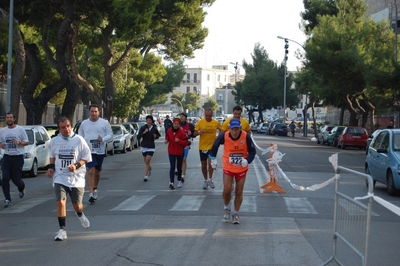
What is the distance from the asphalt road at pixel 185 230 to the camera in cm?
777

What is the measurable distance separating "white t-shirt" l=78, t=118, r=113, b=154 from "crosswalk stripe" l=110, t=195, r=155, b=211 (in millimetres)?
1195

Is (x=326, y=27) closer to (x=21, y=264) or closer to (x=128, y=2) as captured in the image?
(x=128, y=2)

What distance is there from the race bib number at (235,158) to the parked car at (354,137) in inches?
1170

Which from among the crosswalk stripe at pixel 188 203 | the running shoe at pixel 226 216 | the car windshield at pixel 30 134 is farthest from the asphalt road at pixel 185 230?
the car windshield at pixel 30 134

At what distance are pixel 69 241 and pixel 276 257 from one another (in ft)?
9.73

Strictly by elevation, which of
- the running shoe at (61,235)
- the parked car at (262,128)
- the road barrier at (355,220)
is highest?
the road barrier at (355,220)

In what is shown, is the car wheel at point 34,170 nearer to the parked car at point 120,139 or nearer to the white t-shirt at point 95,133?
the white t-shirt at point 95,133

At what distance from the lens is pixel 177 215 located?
1101 cm

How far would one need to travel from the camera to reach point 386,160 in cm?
1487

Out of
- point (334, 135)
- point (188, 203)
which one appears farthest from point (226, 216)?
point (334, 135)

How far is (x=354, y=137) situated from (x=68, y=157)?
31.8 metres

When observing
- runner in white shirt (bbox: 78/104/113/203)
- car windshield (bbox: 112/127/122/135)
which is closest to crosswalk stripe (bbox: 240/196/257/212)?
runner in white shirt (bbox: 78/104/113/203)

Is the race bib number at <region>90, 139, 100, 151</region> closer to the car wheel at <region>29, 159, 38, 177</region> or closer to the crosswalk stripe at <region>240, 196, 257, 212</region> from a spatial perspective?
the crosswalk stripe at <region>240, 196, 257, 212</region>

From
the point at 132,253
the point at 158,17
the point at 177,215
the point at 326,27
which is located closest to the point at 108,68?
the point at 158,17
